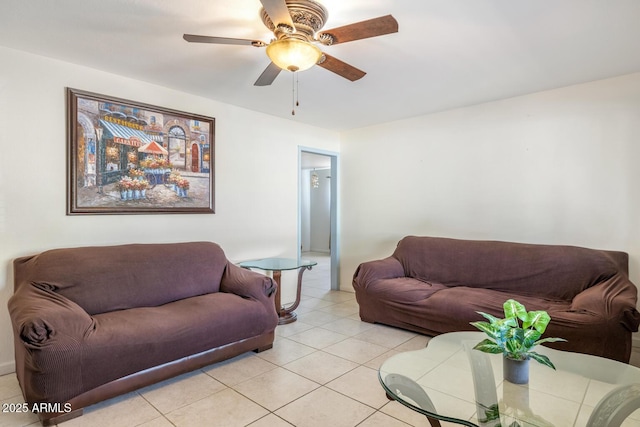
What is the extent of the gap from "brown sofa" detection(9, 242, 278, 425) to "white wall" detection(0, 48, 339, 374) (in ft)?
0.85

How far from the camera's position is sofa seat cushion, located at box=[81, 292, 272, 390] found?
2.05 metres

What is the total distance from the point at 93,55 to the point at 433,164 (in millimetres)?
3550

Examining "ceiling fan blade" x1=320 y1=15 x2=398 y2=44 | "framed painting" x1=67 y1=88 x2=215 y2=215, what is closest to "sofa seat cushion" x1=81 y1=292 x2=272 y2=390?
"framed painting" x1=67 y1=88 x2=215 y2=215

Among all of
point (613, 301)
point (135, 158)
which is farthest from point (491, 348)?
point (135, 158)

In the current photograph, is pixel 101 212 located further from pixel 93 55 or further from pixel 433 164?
pixel 433 164

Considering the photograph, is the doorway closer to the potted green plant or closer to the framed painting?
the framed painting

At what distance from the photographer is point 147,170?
126 inches

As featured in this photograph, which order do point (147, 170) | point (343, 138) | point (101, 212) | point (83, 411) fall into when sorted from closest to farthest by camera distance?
1. point (83, 411)
2. point (101, 212)
3. point (147, 170)
4. point (343, 138)

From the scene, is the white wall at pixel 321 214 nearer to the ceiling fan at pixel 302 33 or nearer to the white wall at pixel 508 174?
the white wall at pixel 508 174

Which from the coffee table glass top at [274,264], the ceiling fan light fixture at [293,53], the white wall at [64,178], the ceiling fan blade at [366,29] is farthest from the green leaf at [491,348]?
the white wall at [64,178]

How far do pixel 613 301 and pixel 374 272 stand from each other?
77.0 inches

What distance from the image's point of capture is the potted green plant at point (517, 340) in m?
1.57

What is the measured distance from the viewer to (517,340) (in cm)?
158

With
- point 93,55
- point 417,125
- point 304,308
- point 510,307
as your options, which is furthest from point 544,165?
point 93,55
